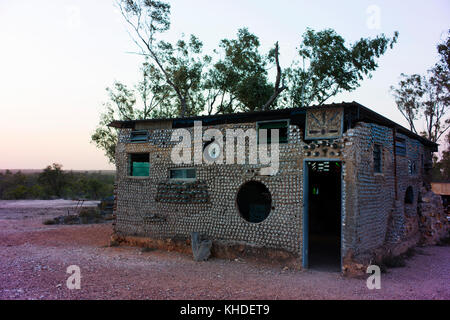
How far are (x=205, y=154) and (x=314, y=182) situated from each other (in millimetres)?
7435

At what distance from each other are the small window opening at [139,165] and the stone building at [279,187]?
0.13 ft

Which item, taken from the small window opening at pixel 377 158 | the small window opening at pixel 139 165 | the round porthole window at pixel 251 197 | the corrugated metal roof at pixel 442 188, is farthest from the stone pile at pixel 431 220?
the small window opening at pixel 139 165

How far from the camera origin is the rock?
10070 mm

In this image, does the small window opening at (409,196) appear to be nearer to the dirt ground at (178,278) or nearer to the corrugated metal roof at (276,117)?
the dirt ground at (178,278)

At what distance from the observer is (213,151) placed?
1072 centimetres

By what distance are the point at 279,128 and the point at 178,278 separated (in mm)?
4893

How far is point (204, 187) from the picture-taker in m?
10.7

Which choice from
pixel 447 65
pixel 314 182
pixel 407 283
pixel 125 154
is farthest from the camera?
pixel 447 65

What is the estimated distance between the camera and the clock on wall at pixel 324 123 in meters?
8.82

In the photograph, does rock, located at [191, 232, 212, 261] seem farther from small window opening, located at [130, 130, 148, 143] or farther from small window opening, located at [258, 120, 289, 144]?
small window opening, located at [130, 130, 148, 143]

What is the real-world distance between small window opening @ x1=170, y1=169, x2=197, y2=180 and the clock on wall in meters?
3.94

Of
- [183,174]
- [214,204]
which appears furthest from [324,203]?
[183,174]
